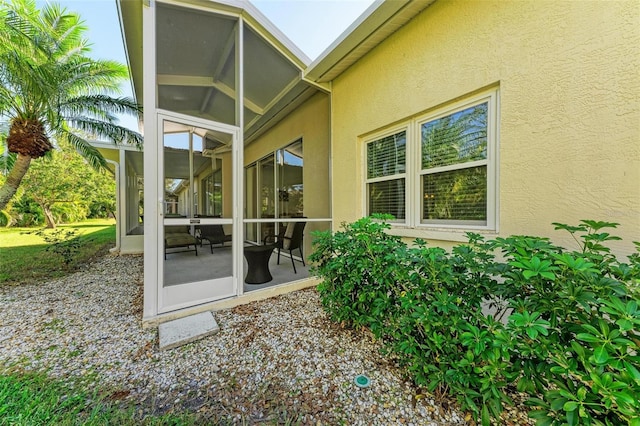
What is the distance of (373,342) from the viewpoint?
263cm

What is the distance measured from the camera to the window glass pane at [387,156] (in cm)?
351

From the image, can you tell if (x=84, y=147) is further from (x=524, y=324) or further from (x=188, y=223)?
(x=524, y=324)

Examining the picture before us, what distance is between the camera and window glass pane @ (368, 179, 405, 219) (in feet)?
11.7

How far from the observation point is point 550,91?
2.10 m

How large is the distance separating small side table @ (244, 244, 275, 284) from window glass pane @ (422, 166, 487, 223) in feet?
8.89

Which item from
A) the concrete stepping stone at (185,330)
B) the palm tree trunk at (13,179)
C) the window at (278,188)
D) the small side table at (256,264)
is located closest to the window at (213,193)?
the small side table at (256,264)

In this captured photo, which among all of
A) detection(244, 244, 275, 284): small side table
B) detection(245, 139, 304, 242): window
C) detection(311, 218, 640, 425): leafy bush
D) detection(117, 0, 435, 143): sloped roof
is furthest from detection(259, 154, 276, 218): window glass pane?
detection(311, 218, 640, 425): leafy bush

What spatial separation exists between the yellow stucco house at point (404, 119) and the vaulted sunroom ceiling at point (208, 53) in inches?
0.9

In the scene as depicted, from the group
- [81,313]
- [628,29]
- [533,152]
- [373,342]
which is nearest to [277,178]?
[81,313]

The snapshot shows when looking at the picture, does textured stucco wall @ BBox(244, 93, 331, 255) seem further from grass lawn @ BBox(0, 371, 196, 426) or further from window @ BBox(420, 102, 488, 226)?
grass lawn @ BBox(0, 371, 196, 426)

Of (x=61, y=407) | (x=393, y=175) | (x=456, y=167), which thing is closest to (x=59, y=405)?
(x=61, y=407)

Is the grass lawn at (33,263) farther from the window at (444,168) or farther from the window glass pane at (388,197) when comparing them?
the window at (444,168)

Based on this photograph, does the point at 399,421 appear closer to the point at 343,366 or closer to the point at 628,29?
the point at 343,366

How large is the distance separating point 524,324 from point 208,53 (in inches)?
205
